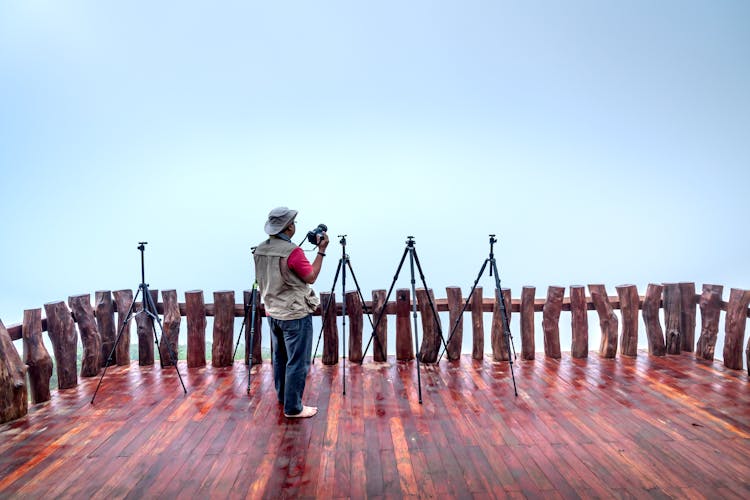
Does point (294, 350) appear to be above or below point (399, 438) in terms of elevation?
above

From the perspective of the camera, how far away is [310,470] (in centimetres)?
291

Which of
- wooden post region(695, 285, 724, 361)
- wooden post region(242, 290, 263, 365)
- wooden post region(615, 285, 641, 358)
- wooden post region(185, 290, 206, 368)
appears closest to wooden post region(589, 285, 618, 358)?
wooden post region(615, 285, 641, 358)

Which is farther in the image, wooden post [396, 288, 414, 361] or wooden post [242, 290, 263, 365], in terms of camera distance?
wooden post [396, 288, 414, 361]

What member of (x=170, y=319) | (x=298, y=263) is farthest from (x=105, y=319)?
(x=298, y=263)

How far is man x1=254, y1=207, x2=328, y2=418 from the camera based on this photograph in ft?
11.6

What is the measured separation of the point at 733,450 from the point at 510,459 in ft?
4.92

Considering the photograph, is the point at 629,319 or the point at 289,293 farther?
the point at 629,319

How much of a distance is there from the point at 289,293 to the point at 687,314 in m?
4.46

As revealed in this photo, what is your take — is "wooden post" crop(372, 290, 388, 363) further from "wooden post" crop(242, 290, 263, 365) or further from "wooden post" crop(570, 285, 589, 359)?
"wooden post" crop(570, 285, 589, 359)

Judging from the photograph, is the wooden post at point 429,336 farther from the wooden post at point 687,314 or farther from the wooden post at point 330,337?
the wooden post at point 687,314

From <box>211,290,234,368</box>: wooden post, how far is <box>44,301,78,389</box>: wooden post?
1295mm

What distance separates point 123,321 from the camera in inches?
196

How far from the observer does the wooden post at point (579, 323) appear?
17.0 feet

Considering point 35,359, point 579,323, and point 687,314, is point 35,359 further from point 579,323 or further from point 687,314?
point 687,314
